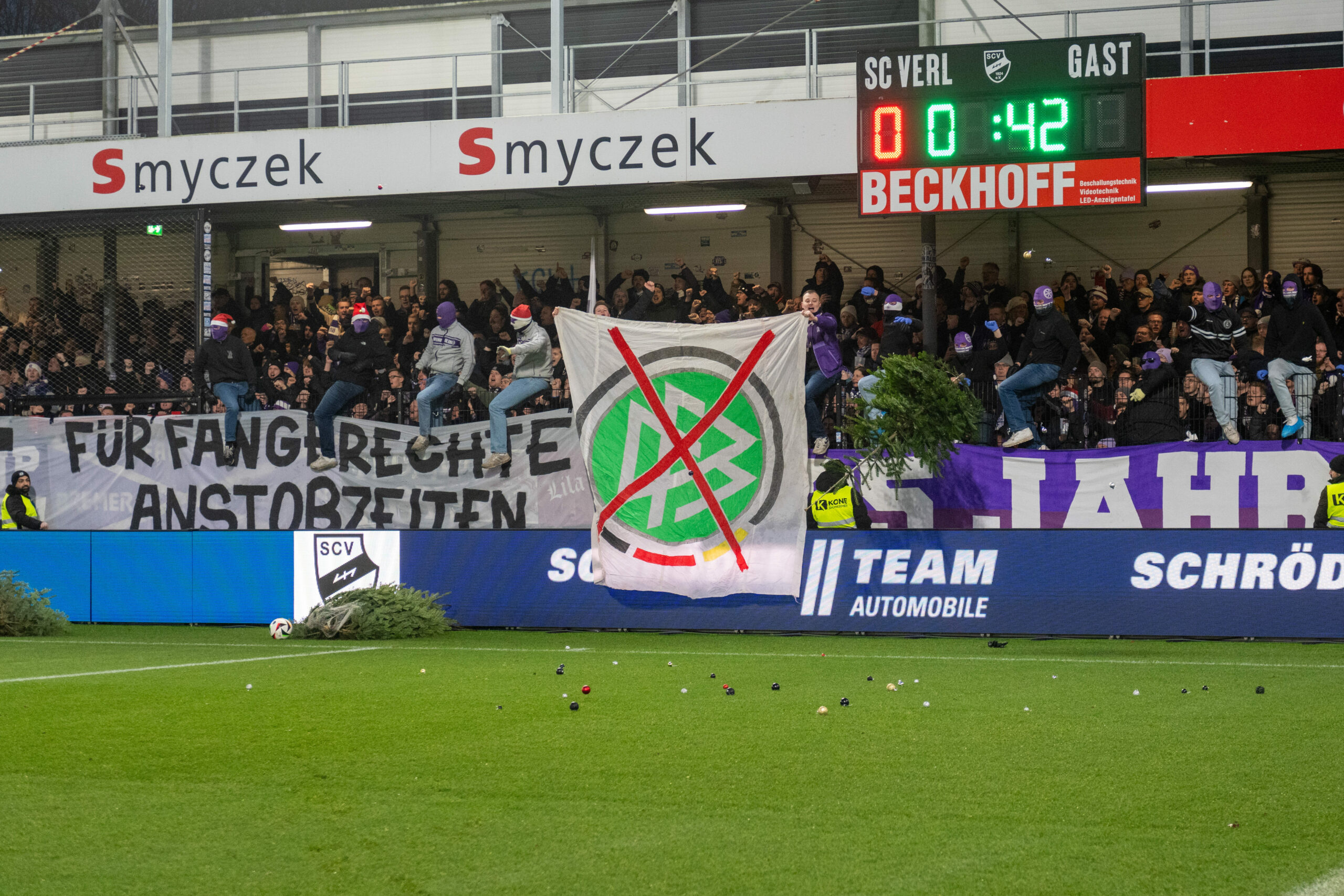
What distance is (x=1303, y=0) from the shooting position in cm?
2367

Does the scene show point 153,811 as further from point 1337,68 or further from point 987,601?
point 1337,68

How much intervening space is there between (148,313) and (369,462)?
24.9 ft

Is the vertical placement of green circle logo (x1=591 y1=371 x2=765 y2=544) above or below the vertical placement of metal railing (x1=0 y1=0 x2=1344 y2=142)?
below

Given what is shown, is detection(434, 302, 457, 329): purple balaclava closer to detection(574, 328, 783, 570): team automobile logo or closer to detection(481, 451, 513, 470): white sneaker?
detection(481, 451, 513, 470): white sneaker

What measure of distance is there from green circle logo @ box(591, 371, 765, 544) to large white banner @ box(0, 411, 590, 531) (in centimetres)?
71

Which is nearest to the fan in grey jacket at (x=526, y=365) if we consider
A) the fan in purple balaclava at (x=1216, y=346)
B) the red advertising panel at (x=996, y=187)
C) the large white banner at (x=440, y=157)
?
the large white banner at (x=440, y=157)

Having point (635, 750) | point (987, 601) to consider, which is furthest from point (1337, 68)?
point (635, 750)

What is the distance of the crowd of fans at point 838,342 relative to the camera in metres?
16.4

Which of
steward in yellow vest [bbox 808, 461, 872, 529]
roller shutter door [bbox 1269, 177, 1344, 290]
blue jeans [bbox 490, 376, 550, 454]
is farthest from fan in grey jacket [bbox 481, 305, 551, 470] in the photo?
roller shutter door [bbox 1269, 177, 1344, 290]

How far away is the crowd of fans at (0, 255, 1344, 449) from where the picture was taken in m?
16.4

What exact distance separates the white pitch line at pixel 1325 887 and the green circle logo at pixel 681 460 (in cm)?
1108

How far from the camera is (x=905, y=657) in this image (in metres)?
13.0

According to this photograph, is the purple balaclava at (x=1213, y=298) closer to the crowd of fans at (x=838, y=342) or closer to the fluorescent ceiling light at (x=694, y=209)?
the crowd of fans at (x=838, y=342)

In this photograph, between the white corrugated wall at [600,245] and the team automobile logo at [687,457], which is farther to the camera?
the white corrugated wall at [600,245]
